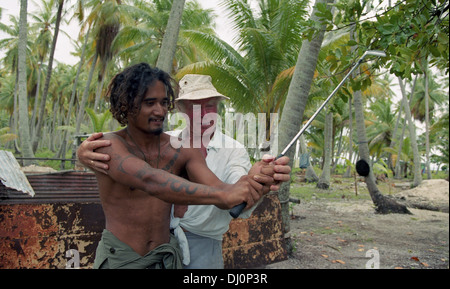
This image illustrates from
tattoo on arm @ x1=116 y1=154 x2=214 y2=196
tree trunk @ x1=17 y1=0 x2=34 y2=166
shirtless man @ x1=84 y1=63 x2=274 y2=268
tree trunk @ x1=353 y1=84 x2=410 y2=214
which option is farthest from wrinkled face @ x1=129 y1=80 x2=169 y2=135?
tree trunk @ x1=17 y1=0 x2=34 y2=166

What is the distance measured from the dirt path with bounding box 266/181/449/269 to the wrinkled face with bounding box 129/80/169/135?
3.46m

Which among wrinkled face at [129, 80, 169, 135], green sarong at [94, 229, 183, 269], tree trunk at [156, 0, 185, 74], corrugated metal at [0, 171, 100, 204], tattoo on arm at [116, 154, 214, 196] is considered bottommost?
green sarong at [94, 229, 183, 269]

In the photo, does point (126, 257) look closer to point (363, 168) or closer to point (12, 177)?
point (12, 177)

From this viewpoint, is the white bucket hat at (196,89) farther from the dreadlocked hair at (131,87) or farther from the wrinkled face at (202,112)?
the dreadlocked hair at (131,87)

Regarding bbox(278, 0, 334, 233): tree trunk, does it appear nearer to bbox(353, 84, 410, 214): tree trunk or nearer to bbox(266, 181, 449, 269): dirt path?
bbox(266, 181, 449, 269): dirt path

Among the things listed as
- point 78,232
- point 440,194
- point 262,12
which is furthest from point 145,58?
point 78,232

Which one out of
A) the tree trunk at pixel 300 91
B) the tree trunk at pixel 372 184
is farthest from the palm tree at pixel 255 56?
the tree trunk at pixel 300 91

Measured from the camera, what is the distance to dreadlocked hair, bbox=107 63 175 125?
1.79 m

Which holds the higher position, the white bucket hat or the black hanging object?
the white bucket hat

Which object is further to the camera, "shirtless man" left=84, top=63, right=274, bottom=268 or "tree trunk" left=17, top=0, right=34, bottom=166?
"tree trunk" left=17, top=0, right=34, bottom=166

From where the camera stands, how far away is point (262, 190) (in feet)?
5.83

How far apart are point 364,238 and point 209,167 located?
512cm

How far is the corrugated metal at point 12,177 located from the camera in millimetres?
2980

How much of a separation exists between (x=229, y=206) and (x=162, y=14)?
1860 centimetres
